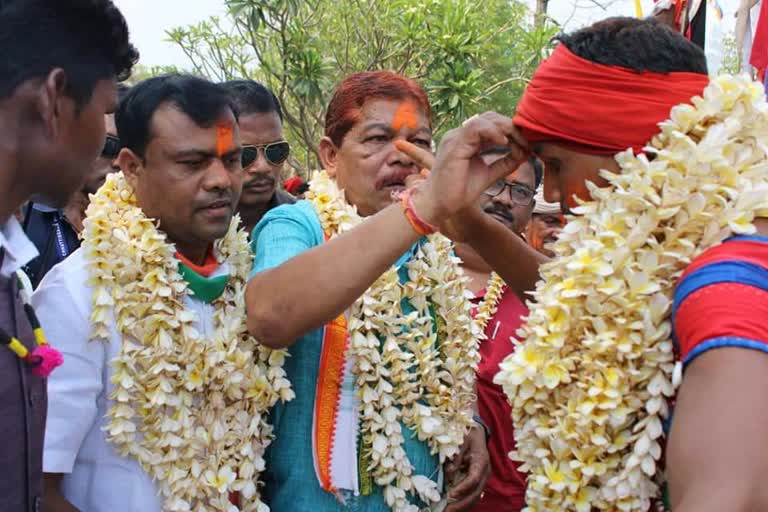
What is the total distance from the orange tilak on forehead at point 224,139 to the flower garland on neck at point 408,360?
1.06ft

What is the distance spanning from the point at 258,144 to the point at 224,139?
1539 mm

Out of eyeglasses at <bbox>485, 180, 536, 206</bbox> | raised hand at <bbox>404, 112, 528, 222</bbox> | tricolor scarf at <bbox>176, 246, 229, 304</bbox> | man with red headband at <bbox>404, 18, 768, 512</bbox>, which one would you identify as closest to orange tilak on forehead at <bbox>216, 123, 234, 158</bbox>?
tricolor scarf at <bbox>176, 246, 229, 304</bbox>

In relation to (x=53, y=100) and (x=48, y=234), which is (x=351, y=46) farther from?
(x=53, y=100)

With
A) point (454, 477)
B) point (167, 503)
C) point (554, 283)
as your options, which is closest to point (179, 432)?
point (167, 503)

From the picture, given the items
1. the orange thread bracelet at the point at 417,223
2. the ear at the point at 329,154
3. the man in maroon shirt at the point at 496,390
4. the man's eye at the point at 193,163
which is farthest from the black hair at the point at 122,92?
the man in maroon shirt at the point at 496,390

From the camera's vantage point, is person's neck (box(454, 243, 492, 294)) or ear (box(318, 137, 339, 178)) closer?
ear (box(318, 137, 339, 178))

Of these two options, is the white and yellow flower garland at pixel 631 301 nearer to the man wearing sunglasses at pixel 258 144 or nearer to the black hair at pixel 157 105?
the black hair at pixel 157 105

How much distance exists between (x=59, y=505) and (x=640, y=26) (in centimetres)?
205

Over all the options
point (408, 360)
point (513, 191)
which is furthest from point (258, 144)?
point (408, 360)

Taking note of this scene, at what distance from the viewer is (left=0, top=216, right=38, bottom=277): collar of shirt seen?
1.95 metres

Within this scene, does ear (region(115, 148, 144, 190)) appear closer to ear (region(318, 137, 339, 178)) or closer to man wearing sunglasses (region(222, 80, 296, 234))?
ear (region(318, 137, 339, 178))

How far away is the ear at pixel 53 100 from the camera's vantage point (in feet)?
5.98

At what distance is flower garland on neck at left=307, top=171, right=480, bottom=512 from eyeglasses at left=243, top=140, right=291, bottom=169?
141cm

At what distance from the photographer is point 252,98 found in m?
4.54
